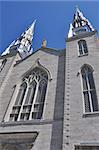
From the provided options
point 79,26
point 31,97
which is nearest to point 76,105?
point 31,97

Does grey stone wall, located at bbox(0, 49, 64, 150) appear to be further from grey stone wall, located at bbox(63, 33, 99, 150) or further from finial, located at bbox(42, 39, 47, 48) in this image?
finial, located at bbox(42, 39, 47, 48)

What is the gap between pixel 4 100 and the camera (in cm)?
1311

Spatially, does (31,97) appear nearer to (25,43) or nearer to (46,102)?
(46,102)

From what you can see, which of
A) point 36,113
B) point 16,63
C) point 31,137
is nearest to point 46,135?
point 31,137

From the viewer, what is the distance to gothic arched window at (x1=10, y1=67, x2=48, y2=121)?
11.7 m

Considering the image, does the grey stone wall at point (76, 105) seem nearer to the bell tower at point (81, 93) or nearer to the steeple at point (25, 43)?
the bell tower at point (81, 93)

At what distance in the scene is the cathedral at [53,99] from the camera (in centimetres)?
895

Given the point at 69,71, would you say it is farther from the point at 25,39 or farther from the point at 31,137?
the point at 25,39

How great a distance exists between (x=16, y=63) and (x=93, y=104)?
8.99 metres

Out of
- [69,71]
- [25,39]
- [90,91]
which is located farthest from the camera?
[25,39]

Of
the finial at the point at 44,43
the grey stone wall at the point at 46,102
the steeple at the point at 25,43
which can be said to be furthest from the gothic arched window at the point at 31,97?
the steeple at the point at 25,43

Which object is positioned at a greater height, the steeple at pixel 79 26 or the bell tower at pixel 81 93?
the steeple at pixel 79 26

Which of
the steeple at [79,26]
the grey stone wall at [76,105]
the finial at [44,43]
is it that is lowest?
the grey stone wall at [76,105]

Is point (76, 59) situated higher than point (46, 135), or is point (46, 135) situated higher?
point (76, 59)
